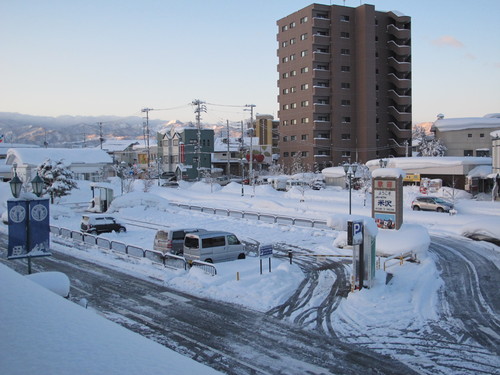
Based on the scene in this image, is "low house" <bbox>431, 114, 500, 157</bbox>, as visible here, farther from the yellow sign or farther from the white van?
the white van

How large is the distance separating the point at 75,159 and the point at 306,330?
64.6m

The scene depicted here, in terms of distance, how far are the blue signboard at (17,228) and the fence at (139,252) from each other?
5.97 m

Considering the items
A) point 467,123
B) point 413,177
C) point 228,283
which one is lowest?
point 228,283

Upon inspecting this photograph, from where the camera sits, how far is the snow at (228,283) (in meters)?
5.29

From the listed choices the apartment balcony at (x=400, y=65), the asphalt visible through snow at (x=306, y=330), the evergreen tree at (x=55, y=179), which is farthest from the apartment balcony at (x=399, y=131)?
the asphalt visible through snow at (x=306, y=330)

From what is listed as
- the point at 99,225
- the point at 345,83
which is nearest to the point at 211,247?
the point at 99,225

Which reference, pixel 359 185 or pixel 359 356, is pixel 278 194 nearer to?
pixel 359 185

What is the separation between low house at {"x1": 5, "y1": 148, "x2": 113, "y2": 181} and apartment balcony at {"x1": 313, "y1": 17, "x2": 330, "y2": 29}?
1558 inches

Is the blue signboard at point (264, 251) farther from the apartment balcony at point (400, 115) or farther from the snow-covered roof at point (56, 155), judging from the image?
the apartment balcony at point (400, 115)

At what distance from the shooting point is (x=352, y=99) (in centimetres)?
7312

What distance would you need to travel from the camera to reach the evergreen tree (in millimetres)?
48406

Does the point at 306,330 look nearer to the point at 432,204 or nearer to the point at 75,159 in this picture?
the point at 432,204

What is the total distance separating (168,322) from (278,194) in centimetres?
3975

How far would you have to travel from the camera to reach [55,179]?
161 feet
